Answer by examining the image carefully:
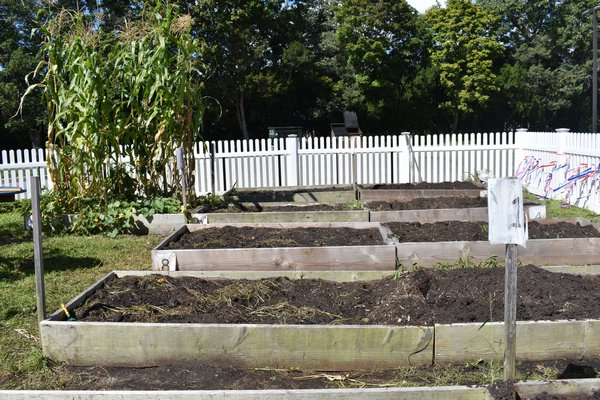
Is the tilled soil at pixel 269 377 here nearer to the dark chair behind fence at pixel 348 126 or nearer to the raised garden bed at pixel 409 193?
the raised garden bed at pixel 409 193

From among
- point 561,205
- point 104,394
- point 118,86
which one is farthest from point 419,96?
point 104,394

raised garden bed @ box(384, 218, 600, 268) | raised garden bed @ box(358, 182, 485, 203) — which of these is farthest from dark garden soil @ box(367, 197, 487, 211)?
raised garden bed @ box(384, 218, 600, 268)

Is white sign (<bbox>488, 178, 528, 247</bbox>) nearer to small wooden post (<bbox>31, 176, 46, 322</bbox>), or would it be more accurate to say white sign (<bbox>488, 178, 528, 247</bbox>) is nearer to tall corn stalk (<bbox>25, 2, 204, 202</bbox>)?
small wooden post (<bbox>31, 176, 46, 322</bbox>)

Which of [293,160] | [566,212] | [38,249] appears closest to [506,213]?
[38,249]

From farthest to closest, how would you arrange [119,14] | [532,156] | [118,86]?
[119,14], [532,156], [118,86]

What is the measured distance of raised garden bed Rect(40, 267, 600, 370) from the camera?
395 cm

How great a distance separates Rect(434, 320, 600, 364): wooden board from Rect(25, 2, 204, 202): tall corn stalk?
688 centimetres

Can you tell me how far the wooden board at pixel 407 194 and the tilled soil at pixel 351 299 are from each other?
5534 mm

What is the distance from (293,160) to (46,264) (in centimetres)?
845

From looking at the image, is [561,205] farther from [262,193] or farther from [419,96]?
[419,96]

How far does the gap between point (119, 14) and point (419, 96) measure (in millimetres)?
15318

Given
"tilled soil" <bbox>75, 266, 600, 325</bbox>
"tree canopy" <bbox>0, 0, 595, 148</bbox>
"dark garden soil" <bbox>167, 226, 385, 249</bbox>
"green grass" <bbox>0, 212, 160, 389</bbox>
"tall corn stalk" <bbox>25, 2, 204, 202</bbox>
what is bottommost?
"green grass" <bbox>0, 212, 160, 389</bbox>

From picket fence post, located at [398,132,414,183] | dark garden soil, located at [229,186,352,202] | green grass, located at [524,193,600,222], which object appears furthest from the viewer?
picket fence post, located at [398,132,414,183]

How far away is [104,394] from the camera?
3342 mm
